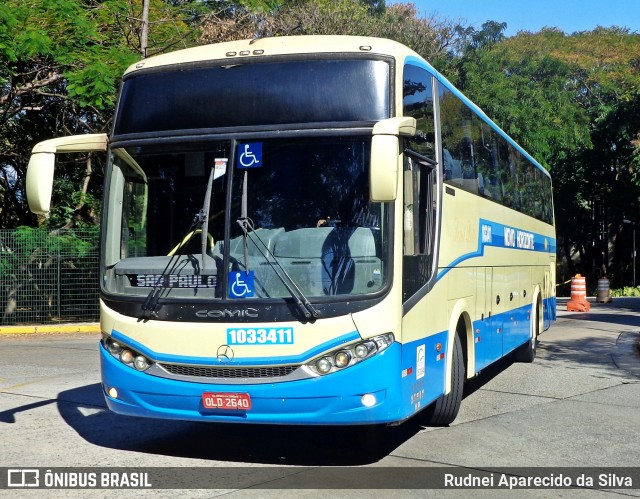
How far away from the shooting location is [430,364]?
773 cm

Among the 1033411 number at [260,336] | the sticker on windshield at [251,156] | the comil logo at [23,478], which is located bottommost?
the comil logo at [23,478]

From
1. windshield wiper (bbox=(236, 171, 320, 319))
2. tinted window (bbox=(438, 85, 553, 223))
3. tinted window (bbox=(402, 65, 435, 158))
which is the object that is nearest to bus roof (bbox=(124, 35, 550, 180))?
tinted window (bbox=(402, 65, 435, 158))

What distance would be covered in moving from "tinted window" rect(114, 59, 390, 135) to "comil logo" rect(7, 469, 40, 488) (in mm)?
2831

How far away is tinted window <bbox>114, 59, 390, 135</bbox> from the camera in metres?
6.98

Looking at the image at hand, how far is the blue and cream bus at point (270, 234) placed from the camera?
6.62m

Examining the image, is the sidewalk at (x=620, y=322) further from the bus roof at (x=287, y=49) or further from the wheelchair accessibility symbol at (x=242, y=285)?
the wheelchair accessibility symbol at (x=242, y=285)

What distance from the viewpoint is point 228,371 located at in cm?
675

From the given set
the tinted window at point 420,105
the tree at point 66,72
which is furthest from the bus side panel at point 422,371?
the tree at point 66,72

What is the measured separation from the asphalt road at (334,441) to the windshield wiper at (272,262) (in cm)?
127

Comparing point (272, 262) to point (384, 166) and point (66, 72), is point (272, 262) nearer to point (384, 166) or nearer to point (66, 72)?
point (384, 166)

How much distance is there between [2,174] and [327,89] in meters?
19.7

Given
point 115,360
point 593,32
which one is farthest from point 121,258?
point 593,32

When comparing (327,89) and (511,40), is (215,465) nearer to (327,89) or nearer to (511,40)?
(327,89)

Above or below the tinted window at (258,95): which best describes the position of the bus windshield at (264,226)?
below
